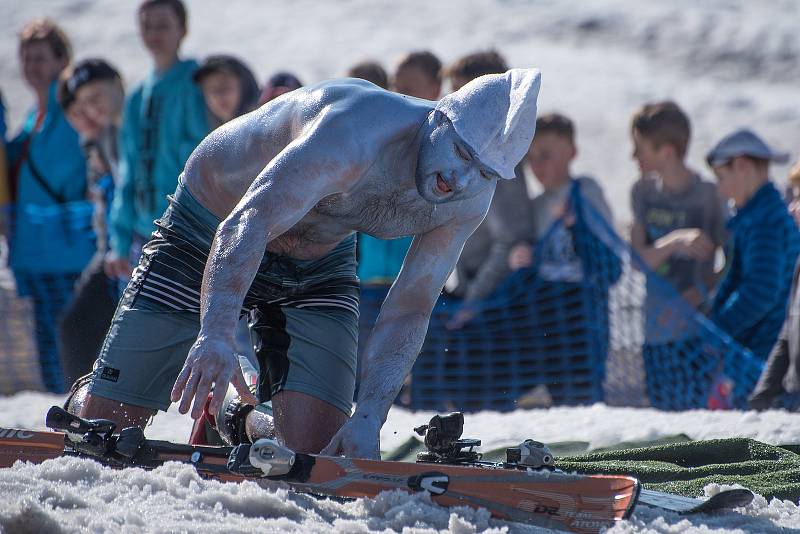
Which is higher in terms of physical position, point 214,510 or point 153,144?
point 153,144

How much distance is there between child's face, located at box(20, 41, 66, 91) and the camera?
800 centimetres

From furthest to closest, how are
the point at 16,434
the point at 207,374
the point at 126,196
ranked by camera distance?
the point at 126,196 → the point at 16,434 → the point at 207,374

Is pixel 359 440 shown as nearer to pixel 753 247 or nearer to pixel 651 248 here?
pixel 753 247

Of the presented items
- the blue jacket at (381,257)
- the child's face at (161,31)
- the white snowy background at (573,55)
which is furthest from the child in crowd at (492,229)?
the child's face at (161,31)

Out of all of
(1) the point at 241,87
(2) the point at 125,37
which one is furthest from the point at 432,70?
(2) the point at 125,37

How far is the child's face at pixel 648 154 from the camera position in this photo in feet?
22.6

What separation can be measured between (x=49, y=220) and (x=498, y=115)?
15.5 feet

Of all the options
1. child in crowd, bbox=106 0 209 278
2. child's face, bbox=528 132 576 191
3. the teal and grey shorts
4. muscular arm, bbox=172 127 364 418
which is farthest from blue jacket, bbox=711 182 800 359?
muscular arm, bbox=172 127 364 418

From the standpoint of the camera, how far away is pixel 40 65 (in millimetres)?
8023

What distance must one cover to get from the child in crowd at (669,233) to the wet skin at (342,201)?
299 cm

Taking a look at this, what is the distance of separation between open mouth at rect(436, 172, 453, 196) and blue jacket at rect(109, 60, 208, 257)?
3.37m

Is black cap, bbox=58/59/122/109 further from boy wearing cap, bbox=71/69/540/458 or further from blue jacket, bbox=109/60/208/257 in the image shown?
boy wearing cap, bbox=71/69/540/458

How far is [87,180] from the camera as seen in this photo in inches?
304

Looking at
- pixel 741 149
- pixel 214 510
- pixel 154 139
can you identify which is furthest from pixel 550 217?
pixel 214 510
